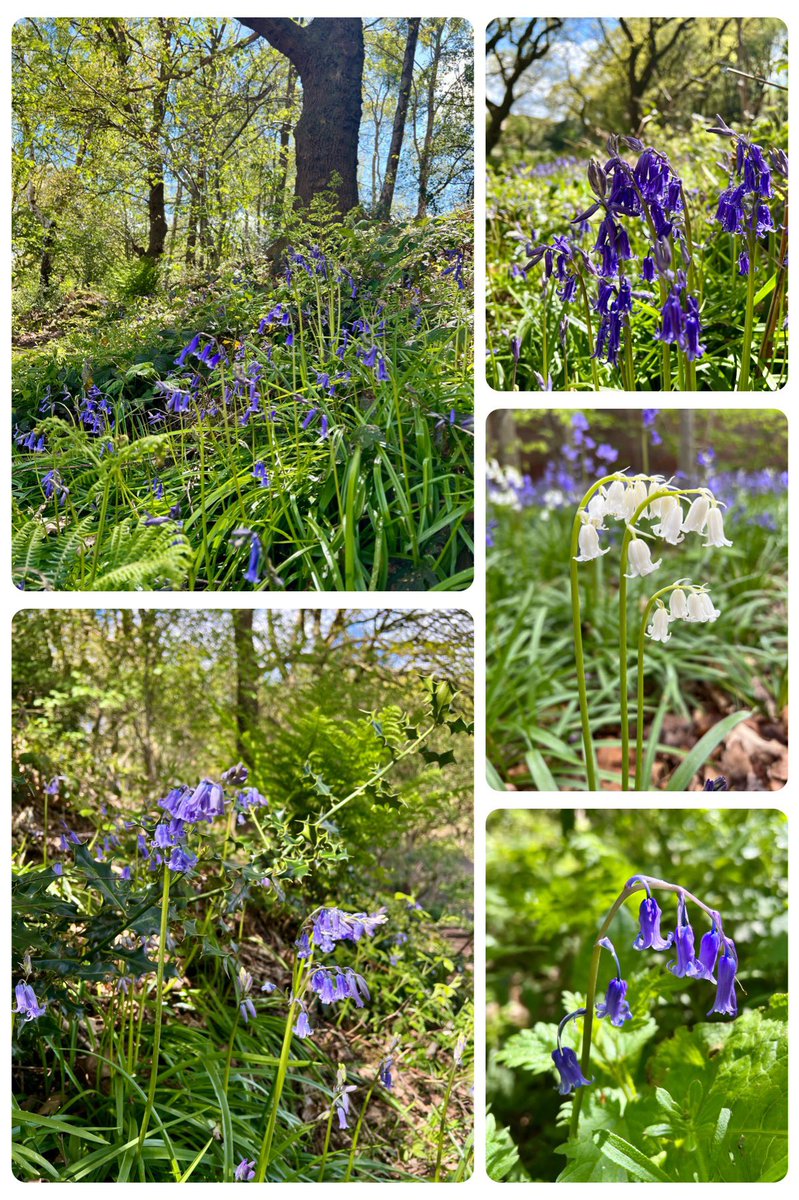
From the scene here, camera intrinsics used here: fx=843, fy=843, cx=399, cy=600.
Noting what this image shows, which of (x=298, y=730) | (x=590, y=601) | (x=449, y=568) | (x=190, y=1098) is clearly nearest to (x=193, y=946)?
(x=190, y=1098)

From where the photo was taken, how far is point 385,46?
185 centimetres

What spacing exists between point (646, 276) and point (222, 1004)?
182cm

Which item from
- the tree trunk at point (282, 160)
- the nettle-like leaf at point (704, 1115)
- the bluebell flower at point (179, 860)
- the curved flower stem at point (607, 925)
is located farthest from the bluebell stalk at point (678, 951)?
the tree trunk at point (282, 160)

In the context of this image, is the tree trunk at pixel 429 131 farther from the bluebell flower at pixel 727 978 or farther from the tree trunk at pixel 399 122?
the bluebell flower at pixel 727 978

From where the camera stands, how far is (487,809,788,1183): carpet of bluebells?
1.51 meters

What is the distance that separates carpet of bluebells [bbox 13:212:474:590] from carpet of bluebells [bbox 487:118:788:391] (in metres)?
0.25

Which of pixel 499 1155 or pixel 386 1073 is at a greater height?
pixel 386 1073

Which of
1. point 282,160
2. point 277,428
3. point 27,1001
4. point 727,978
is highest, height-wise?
point 282,160

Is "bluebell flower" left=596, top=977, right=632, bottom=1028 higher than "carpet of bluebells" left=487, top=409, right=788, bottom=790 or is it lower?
lower

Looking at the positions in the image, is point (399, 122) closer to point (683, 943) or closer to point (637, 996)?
point (683, 943)

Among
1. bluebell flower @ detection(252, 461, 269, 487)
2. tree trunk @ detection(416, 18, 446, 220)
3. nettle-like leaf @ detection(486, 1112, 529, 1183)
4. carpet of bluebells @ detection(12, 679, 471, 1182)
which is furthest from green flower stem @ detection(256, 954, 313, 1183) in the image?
tree trunk @ detection(416, 18, 446, 220)

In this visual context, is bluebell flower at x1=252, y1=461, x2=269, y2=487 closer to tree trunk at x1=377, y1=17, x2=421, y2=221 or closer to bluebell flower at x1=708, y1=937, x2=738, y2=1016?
tree trunk at x1=377, y1=17, x2=421, y2=221

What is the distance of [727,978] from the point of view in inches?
55.2

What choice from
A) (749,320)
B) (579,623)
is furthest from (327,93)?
(579,623)
